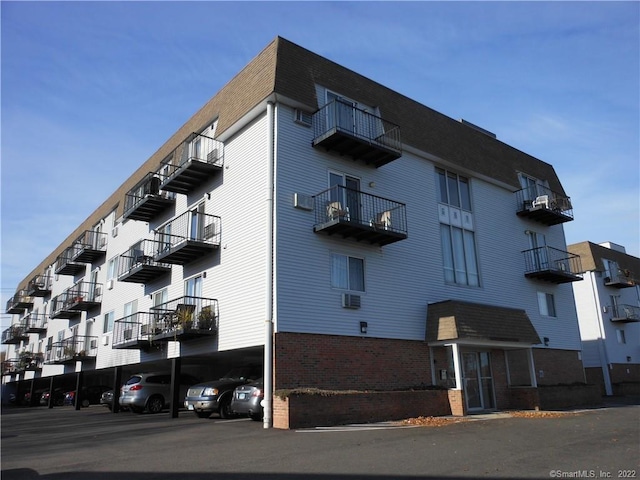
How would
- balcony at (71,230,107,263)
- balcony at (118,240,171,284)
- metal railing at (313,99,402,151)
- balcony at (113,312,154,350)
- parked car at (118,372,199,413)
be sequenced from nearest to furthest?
metal railing at (313,99,402,151) < parked car at (118,372,199,413) < balcony at (113,312,154,350) < balcony at (118,240,171,284) < balcony at (71,230,107,263)

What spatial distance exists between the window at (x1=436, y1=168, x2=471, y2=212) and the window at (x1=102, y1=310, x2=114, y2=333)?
696 inches

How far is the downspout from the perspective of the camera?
548 inches

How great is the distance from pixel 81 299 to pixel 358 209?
64.8 feet

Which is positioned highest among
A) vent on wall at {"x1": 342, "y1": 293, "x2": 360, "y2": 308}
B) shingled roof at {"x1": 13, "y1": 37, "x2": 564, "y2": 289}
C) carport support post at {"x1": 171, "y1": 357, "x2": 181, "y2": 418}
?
shingled roof at {"x1": 13, "y1": 37, "x2": 564, "y2": 289}

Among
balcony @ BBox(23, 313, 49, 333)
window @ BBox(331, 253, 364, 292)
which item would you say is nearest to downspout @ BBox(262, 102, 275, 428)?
window @ BBox(331, 253, 364, 292)

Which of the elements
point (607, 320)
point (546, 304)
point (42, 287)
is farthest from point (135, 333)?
point (607, 320)

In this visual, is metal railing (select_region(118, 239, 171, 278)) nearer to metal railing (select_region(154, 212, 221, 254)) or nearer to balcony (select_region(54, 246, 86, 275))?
metal railing (select_region(154, 212, 221, 254))

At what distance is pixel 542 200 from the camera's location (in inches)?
960

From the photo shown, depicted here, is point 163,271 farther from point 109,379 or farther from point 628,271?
point 628,271

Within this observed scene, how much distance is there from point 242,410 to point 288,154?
7838 millimetres

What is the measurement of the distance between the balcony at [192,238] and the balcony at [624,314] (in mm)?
30518

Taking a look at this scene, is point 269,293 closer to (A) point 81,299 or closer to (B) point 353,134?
(B) point 353,134

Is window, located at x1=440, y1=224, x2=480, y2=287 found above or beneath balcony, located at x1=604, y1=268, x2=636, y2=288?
beneath

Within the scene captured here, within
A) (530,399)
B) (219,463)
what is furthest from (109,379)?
(219,463)
